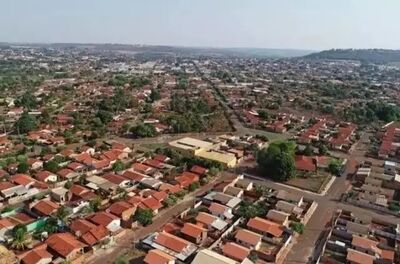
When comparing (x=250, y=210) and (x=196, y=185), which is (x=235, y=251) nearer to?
(x=250, y=210)

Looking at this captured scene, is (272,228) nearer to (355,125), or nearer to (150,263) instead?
(150,263)

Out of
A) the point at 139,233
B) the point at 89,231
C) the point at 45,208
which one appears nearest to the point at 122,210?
the point at 139,233

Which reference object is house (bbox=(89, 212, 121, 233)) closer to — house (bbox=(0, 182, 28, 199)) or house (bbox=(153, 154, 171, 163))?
house (bbox=(0, 182, 28, 199))

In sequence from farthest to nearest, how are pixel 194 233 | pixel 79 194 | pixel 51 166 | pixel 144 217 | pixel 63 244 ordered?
pixel 51 166
pixel 79 194
pixel 144 217
pixel 194 233
pixel 63 244

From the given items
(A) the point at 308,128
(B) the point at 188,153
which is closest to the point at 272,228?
(B) the point at 188,153

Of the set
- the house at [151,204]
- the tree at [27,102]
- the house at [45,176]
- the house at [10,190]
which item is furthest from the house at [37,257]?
the tree at [27,102]

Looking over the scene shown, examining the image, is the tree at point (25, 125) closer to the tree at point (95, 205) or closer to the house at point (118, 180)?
the house at point (118, 180)
